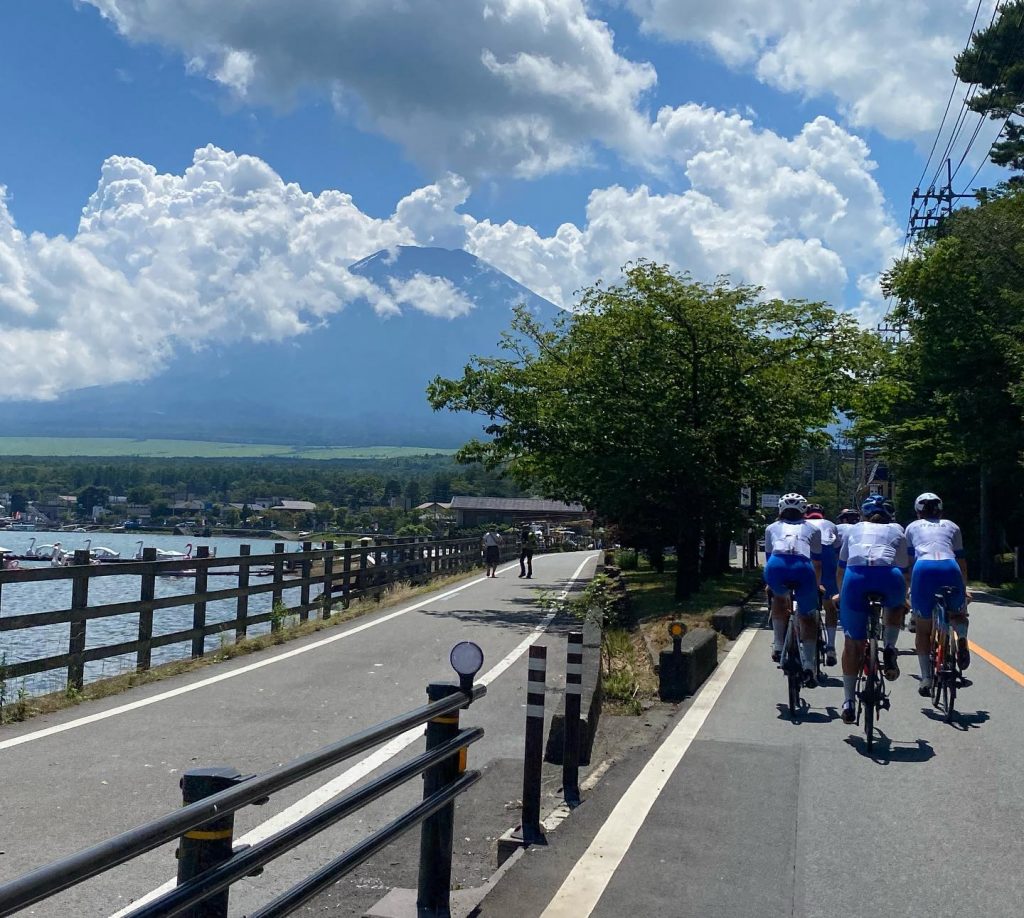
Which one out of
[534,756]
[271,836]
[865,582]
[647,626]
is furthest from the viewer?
[647,626]

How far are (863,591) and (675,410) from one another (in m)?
14.1

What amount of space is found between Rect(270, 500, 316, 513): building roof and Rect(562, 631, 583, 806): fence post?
90.9m

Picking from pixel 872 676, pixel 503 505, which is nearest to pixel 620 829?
pixel 872 676

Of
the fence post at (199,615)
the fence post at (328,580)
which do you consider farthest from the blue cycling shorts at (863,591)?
the fence post at (328,580)

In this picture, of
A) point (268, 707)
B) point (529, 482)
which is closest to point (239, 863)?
point (268, 707)

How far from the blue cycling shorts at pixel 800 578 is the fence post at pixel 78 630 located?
21.8 feet

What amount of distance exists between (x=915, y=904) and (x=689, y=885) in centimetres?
101

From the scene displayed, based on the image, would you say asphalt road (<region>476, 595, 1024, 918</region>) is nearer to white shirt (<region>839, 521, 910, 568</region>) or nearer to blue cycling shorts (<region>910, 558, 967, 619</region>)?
blue cycling shorts (<region>910, 558, 967, 619</region>)

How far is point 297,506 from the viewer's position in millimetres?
103625

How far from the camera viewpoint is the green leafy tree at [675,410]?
22.3 m

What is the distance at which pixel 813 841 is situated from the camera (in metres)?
6.07

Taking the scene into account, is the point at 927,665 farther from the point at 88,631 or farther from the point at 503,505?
the point at 503,505

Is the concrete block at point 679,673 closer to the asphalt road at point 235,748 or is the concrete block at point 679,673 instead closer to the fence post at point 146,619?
the asphalt road at point 235,748

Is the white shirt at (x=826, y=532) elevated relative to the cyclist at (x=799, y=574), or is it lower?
elevated
